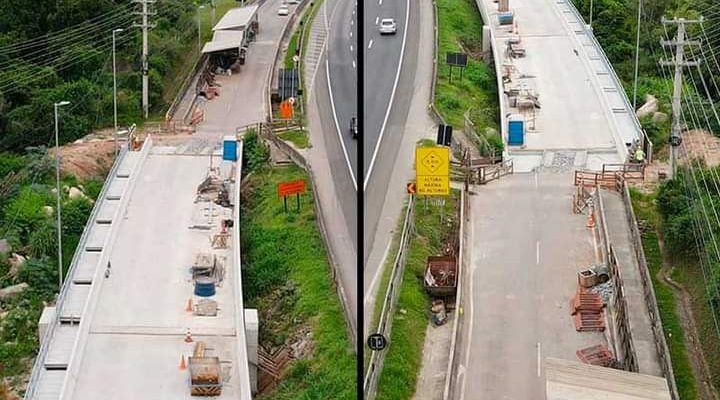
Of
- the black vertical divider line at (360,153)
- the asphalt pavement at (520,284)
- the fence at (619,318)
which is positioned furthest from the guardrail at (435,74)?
the black vertical divider line at (360,153)

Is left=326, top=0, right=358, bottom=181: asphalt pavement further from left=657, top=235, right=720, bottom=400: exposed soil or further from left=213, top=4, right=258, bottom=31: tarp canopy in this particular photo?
left=657, top=235, right=720, bottom=400: exposed soil

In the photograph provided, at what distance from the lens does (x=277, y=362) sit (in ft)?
160

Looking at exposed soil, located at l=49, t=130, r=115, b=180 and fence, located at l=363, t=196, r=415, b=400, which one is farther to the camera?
exposed soil, located at l=49, t=130, r=115, b=180

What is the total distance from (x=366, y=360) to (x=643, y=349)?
9.18 meters

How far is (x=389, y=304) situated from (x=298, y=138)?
24.2m

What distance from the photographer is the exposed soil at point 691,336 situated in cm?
4312

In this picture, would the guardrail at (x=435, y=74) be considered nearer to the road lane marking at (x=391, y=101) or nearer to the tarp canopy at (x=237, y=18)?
the road lane marking at (x=391, y=101)

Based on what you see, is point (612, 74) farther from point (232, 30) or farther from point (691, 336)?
point (691, 336)

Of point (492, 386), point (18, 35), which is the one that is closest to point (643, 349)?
point (492, 386)

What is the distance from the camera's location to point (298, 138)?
229 feet

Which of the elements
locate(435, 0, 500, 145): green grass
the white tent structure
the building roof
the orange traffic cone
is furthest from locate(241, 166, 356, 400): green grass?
the white tent structure

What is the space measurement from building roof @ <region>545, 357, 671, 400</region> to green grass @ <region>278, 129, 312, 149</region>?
106 ft

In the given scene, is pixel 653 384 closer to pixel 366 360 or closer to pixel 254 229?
pixel 366 360

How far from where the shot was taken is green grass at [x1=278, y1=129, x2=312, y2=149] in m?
68.8
